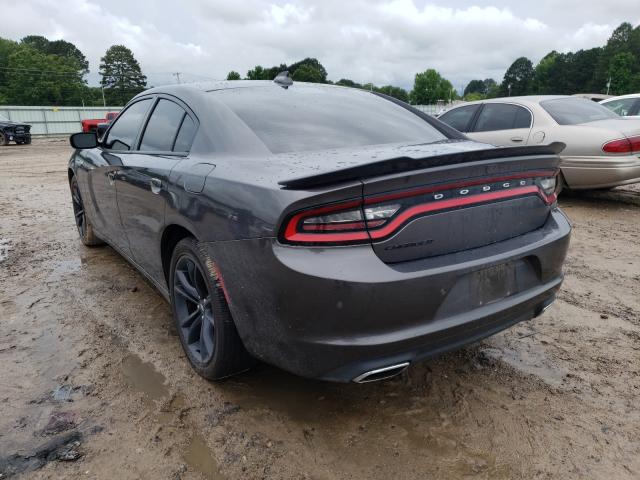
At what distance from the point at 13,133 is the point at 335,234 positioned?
25298 millimetres

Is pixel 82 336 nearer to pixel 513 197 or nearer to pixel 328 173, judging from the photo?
pixel 328 173

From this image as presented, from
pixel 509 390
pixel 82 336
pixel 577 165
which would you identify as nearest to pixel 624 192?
pixel 577 165

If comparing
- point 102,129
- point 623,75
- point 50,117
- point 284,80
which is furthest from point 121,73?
point 284,80

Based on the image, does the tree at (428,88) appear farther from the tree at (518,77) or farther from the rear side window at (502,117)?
the rear side window at (502,117)

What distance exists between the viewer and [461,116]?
300 inches

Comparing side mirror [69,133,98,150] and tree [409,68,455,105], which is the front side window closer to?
side mirror [69,133,98,150]

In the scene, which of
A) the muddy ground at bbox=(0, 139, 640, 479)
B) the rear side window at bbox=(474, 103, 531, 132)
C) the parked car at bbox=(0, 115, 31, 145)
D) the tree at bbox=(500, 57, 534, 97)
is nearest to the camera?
the muddy ground at bbox=(0, 139, 640, 479)

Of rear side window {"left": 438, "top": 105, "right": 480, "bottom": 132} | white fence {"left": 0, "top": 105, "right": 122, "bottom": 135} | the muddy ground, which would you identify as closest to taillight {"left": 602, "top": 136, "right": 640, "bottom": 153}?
rear side window {"left": 438, "top": 105, "right": 480, "bottom": 132}

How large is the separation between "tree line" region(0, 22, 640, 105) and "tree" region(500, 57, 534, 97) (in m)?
0.25

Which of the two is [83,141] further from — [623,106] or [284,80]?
[623,106]

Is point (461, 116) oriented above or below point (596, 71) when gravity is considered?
below

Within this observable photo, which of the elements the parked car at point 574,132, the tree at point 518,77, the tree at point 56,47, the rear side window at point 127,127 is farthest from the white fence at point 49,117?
the tree at point 518,77

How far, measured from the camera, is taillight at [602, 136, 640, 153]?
5945mm

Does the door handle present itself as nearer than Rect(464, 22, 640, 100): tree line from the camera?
Yes
